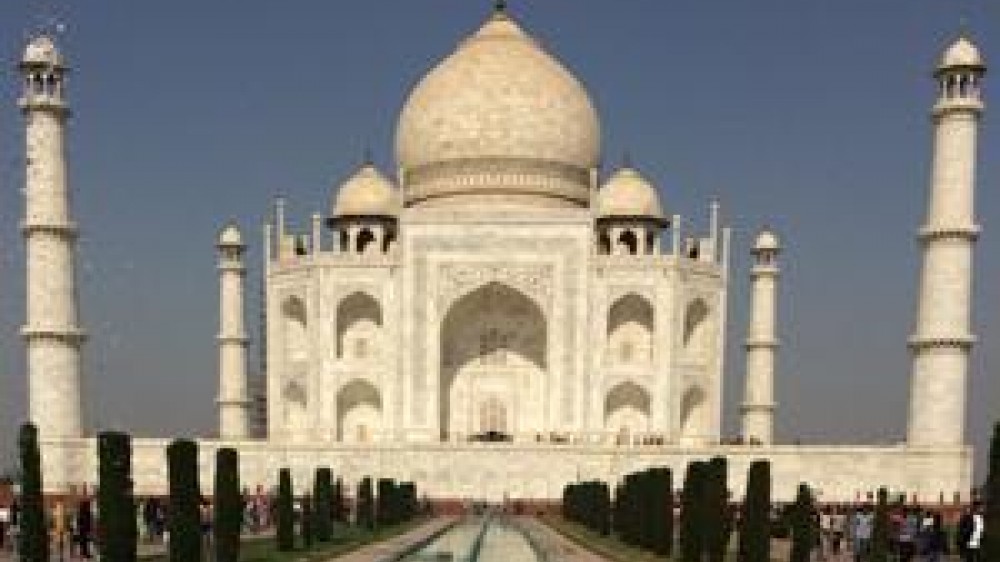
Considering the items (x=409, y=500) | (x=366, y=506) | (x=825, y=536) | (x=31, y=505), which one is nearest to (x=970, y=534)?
(x=825, y=536)

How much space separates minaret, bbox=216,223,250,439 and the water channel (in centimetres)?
1247

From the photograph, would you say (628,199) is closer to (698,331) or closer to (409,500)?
(698,331)

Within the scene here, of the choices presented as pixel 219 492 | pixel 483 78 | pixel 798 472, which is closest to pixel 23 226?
pixel 483 78

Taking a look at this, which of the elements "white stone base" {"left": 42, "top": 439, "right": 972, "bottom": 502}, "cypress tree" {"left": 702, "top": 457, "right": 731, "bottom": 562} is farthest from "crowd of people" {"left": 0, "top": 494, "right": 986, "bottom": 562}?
"white stone base" {"left": 42, "top": 439, "right": 972, "bottom": 502}

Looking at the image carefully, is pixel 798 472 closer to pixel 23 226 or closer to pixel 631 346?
pixel 631 346

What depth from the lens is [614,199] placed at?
3094 cm

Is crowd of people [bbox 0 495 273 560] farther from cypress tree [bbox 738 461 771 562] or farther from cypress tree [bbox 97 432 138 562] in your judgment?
cypress tree [bbox 738 461 771 562]

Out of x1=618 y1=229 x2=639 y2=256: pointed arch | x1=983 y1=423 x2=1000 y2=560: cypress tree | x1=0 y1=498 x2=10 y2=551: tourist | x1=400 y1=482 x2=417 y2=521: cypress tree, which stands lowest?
x1=400 y1=482 x2=417 y2=521: cypress tree

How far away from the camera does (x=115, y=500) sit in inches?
409

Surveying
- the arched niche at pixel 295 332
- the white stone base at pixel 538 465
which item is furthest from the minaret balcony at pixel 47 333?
the arched niche at pixel 295 332

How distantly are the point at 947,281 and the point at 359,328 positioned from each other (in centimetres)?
1346

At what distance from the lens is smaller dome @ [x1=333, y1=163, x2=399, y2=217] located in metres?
31.6

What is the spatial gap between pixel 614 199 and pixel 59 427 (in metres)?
14.3

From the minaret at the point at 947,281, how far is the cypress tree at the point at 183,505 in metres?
17.6
